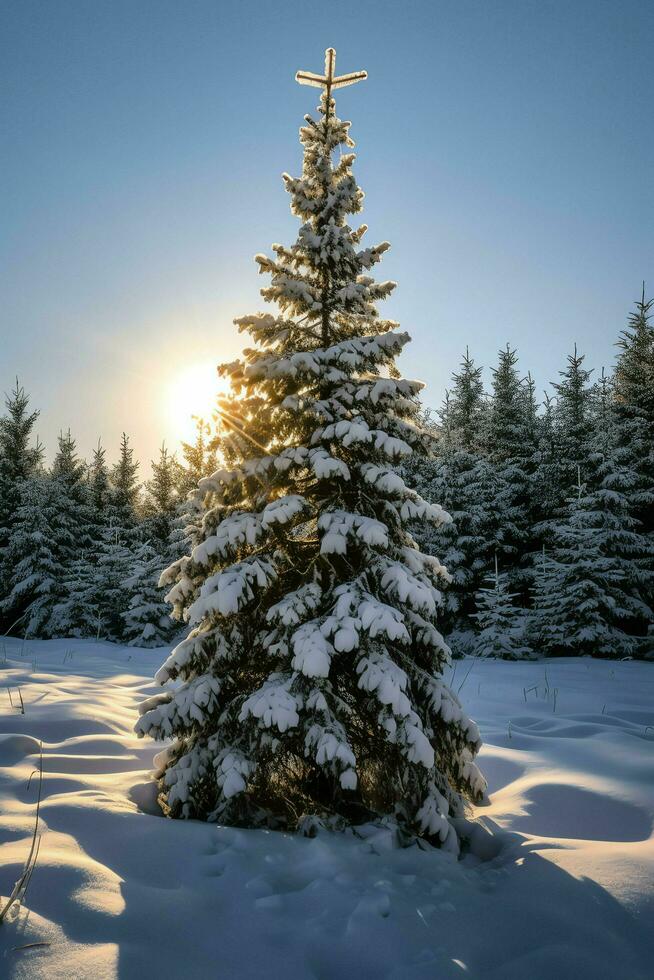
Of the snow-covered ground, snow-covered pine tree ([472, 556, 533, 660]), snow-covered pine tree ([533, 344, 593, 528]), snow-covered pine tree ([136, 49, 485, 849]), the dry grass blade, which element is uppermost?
snow-covered pine tree ([533, 344, 593, 528])

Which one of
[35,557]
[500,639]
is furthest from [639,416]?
[35,557]

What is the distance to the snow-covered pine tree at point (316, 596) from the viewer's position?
392 cm

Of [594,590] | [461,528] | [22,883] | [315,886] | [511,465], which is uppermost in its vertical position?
[511,465]

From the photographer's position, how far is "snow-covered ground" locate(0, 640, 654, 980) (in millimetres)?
2436

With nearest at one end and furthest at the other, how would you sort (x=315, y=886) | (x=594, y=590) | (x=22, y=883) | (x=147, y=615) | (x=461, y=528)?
(x=22, y=883), (x=315, y=886), (x=594, y=590), (x=147, y=615), (x=461, y=528)

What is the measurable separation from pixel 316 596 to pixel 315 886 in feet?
6.38

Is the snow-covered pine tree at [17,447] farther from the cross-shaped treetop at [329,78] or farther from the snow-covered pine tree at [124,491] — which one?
the cross-shaped treetop at [329,78]

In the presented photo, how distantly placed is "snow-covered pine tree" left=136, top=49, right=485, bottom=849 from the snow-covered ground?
1.50ft

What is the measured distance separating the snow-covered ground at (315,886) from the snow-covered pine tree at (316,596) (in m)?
0.46

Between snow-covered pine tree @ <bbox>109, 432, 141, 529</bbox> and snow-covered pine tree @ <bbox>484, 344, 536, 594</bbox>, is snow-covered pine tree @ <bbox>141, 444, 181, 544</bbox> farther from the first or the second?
snow-covered pine tree @ <bbox>484, 344, 536, 594</bbox>

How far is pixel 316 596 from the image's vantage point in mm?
4289

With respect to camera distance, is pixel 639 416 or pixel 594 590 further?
pixel 639 416

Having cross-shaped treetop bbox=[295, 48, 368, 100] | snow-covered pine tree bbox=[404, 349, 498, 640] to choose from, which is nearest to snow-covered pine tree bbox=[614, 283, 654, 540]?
snow-covered pine tree bbox=[404, 349, 498, 640]

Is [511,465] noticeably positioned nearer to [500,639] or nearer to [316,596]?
[500,639]
